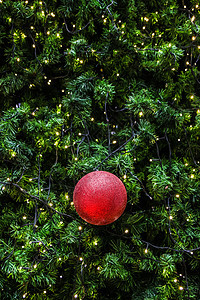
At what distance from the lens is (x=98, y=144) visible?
822 mm

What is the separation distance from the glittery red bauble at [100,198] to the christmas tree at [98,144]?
0.46 feet

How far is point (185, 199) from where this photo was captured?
819 millimetres

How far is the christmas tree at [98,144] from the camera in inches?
29.5

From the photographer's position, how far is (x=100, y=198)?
22.5 inches

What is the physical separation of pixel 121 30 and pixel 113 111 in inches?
10.0

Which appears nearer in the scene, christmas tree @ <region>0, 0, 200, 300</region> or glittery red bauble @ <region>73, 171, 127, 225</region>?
glittery red bauble @ <region>73, 171, 127, 225</region>

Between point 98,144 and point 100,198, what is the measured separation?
28cm

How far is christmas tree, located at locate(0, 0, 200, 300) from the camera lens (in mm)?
748

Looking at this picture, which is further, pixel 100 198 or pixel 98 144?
pixel 98 144

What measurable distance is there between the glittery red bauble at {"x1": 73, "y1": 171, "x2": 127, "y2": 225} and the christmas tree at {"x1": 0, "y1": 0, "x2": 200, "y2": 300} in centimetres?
14

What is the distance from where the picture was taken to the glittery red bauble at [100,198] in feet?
1.89

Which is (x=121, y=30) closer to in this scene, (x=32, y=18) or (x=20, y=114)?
(x=32, y=18)

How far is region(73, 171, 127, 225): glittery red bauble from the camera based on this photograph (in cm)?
57

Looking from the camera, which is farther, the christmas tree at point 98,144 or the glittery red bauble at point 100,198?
the christmas tree at point 98,144
